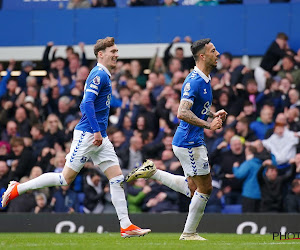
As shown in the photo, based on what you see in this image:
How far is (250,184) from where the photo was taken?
1494 cm

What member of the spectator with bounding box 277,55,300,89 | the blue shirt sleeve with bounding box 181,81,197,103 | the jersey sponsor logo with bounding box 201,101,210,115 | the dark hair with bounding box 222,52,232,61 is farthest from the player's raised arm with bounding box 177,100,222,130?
the dark hair with bounding box 222,52,232,61

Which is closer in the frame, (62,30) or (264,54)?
(264,54)

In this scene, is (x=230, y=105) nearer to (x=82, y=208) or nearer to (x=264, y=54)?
(x=264, y=54)

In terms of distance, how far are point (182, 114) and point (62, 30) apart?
9990 millimetres

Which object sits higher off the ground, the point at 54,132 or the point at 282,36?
the point at 282,36

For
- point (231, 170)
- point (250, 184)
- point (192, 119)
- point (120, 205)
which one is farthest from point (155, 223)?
point (192, 119)

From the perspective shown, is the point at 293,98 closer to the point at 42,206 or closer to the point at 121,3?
the point at 42,206

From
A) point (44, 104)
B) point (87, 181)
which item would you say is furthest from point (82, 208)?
point (44, 104)

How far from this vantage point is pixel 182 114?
1029 cm

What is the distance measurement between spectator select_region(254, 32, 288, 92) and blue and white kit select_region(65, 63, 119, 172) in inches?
261

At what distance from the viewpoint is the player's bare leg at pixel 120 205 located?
10648 millimetres

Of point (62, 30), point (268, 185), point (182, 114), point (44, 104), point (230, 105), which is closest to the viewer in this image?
point (182, 114)

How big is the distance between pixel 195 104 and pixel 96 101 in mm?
1268

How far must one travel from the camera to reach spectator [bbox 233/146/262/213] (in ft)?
48.9
